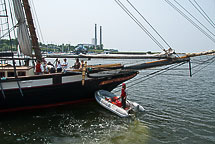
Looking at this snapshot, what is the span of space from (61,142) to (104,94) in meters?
5.91

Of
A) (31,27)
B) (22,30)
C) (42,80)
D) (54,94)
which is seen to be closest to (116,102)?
(54,94)

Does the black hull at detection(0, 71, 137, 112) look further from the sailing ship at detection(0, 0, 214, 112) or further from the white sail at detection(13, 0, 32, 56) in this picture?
the white sail at detection(13, 0, 32, 56)

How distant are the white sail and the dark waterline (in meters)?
4.90

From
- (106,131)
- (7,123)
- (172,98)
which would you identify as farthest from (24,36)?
(172,98)

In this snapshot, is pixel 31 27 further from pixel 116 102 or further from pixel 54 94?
A: pixel 116 102

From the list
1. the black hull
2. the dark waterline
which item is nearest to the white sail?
the black hull

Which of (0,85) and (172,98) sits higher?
(0,85)

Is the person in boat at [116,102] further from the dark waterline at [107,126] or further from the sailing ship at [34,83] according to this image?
the sailing ship at [34,83]

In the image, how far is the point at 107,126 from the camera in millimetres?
10859

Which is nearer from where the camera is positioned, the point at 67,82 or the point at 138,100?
the point at 67,82

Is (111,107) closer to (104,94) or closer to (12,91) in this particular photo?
(104,94)

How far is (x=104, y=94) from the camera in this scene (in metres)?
14.5

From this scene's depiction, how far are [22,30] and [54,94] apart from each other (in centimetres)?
531

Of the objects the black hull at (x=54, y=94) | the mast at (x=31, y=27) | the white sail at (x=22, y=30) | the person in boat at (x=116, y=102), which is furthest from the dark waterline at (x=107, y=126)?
the white sail at (x=22, y=30)
